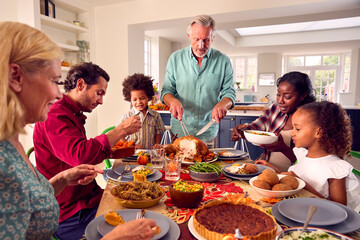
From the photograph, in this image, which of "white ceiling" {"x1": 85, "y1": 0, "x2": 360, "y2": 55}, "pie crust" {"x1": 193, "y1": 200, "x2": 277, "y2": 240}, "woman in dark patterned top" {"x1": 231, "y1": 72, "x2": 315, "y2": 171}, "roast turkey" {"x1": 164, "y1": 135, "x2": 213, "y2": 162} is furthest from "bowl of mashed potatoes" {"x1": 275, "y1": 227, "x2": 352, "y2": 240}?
"white ceiling" {"x1": 85, "y1": 0, "x2": 360, "y2": 55}

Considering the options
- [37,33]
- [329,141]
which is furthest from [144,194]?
[329,141]

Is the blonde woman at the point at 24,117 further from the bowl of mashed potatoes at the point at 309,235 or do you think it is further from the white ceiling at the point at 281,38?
the white ceiling at the point at 281,38

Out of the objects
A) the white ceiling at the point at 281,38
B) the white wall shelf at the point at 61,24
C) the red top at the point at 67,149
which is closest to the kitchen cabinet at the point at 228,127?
the white ceiling at the point at 281,38

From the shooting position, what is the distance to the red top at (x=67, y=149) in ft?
4.46

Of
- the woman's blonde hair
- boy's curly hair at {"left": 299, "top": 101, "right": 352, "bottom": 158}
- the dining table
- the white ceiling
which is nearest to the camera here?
the woman's blonde hair

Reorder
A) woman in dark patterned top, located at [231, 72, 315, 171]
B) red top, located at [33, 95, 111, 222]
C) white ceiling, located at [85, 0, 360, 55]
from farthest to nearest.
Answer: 1. white ceiling, located at [85, 0, 360, 55]
2. woman in dark patterned top, located at [231, 72, 315, 171]
3. red top, located at [33, 95, 111, 222]

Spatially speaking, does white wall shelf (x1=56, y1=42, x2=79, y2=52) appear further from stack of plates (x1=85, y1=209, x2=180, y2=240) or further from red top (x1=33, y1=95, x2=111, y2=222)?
stack of plates (x1=85, y1=209, x2=180, y2=240)

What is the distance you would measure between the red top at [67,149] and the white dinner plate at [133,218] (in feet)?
1.69

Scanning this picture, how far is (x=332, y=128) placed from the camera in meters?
1.51

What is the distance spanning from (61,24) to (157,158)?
136 inches

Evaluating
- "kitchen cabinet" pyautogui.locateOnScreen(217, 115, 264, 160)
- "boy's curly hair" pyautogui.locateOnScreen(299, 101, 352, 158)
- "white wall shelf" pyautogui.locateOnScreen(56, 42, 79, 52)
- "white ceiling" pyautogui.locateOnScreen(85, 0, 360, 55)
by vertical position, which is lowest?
"kitchen cabinet" pyautogui.locateOnScreen(217, 115, 264, 160)

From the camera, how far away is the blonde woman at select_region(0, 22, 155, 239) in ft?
2.20

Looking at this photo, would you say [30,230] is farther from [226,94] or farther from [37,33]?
[226,94]

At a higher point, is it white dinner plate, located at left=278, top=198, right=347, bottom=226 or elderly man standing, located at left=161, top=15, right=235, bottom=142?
elderly man standing, located at left=161, top=15, right=235, bottom=142
